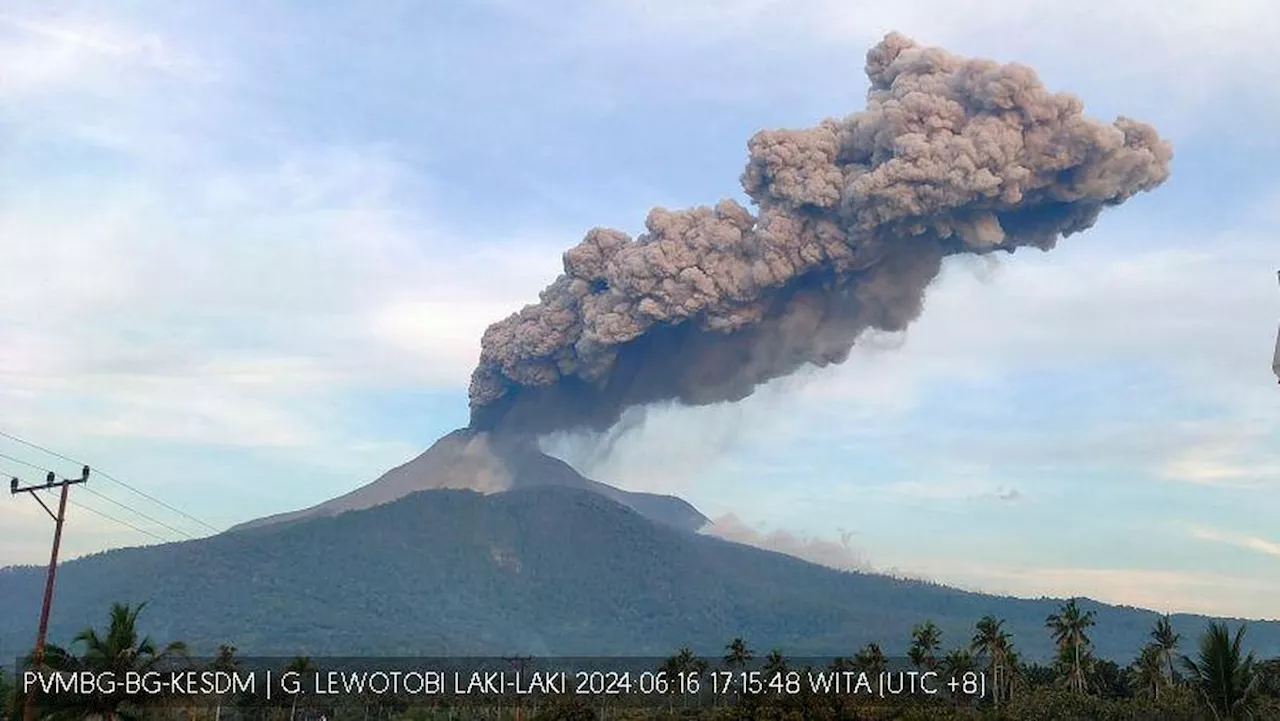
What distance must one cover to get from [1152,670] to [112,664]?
62859 mm

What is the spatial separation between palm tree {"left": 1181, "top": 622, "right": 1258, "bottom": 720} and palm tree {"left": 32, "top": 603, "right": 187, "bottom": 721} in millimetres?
22647

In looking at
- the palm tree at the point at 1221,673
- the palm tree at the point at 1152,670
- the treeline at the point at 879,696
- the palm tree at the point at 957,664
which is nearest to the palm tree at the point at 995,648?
the treeline at the point at 879,696

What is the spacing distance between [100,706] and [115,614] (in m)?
2.47

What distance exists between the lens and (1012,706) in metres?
65.3

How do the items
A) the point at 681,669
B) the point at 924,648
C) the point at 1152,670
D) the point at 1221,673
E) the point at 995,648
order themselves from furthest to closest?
the point at 681,669 < the point at 924,648 < the point at 995,648 < the point at 1152,670 < the point at 1221,673

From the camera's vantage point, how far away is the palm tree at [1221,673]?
848 inches

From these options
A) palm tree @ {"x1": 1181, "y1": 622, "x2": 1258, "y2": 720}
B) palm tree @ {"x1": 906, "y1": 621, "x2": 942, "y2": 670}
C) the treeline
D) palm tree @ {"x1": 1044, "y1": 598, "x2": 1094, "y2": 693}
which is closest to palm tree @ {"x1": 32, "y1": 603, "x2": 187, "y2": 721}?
the treeline

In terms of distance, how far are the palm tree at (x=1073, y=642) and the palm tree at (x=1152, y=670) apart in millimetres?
3828

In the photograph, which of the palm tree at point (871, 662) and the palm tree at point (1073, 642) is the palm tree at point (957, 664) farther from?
the palm tree at point (1073, 642)

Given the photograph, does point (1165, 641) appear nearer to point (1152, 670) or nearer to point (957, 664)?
point (1152, 670)

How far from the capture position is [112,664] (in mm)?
31562

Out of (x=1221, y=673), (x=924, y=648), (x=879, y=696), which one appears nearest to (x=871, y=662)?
(x=924, y=648)

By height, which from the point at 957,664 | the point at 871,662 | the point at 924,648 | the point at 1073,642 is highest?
the point at 1073,642

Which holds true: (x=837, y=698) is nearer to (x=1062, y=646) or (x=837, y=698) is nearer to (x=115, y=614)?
(x=115, y=614)
